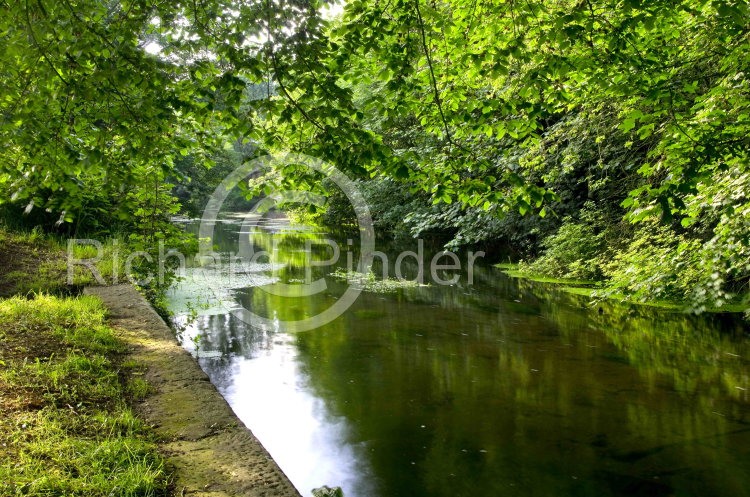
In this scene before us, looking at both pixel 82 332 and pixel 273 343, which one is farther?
pixel 273 343

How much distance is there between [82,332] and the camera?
14.7 feet

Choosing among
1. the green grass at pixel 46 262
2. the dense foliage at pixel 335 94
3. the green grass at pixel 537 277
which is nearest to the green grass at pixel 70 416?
the dense foliage at pixel 335 94

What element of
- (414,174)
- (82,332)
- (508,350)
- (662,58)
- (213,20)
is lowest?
(508,350)

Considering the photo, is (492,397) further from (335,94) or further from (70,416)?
(70,416)

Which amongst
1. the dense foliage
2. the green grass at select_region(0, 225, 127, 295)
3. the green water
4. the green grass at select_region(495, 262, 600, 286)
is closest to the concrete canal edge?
the green water

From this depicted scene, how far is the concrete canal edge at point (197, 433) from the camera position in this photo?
2.53m

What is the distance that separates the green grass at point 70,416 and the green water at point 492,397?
1.52 metres

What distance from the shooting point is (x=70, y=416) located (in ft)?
9.95

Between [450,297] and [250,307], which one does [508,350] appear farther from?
[250,307]

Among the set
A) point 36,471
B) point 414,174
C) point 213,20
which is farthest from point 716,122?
A: point 36,471

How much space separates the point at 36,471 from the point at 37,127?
2.02m

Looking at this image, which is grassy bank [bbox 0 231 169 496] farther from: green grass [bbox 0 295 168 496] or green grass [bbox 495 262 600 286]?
green grass [bbox 495 262 600 286]

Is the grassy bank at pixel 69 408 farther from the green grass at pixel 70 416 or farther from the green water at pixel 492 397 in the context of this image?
the green water at pixel 492 397

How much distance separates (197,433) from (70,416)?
2.62 ft
